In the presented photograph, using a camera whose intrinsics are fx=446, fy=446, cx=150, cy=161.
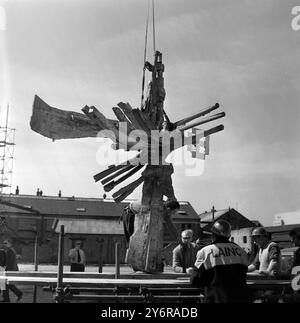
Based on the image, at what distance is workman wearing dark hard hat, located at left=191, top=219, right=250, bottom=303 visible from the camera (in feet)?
16.4

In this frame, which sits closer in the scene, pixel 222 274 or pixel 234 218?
pixel 222 274

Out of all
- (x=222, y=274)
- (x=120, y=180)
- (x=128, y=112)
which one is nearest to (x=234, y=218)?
(x=120, y=180)

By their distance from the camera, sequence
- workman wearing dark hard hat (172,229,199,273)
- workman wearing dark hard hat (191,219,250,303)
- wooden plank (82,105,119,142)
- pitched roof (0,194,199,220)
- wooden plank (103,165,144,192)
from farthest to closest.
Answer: pitched roof (0,194,199,220) < wooden plank (103,165,144,192) < workman wearing dark hard hat (172,229,199,273) < wooden plank (82,105,119,142) < workman wearing dark hard hat (191,219,250,303)

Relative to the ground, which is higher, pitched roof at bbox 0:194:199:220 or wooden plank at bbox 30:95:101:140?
pitched roof at bbox 0:194:199:220

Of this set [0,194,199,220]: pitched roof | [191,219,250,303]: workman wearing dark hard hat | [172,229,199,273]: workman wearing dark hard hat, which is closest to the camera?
[191,219,250,303]: workman wearing dark hard hat

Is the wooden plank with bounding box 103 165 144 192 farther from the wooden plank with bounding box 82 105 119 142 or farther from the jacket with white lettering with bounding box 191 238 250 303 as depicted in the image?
the jacket with white lettering with bounding box 191 238 250 303

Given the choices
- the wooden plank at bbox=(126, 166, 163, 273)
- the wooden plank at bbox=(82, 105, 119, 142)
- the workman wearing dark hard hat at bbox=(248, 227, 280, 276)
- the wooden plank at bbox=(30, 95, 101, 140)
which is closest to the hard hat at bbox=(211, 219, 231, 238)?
the workman wearing dark hard hat at bbox=(248, 227, 280, 276)

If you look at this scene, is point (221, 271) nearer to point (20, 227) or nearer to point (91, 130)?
point (91, 130)

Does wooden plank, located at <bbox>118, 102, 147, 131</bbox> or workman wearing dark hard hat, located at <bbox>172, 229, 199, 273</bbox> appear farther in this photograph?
wooden plank, located at <bbox>118, 102, 147, 131</bbox>

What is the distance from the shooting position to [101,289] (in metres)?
5.88

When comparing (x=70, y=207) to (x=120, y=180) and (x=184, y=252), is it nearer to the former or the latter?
(x=120, y=180)

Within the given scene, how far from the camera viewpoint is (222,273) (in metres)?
5.01

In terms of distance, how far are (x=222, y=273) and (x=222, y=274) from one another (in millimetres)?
13
